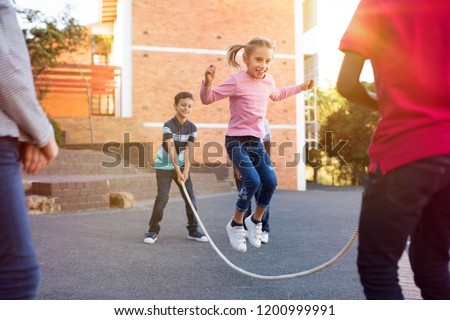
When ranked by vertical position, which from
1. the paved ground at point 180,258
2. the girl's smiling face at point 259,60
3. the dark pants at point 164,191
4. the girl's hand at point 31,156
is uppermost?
the girl's smiling face at point 259,60

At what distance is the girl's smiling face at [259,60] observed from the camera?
8.51 ft

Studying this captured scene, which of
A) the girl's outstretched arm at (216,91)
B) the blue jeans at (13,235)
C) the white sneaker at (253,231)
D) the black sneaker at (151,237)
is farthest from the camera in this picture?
the black sneaker at (151,237)

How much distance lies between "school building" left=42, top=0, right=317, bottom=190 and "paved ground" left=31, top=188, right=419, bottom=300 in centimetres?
47

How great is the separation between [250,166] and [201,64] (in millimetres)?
1005

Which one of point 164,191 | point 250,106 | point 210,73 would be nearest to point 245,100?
point 250,106

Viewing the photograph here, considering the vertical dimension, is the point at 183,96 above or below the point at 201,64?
below

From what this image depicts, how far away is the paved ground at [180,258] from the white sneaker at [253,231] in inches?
6.5

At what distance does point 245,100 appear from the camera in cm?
273

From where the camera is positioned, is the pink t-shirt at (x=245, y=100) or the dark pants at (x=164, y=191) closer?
the pink t-shirt at (x=245, y=100)

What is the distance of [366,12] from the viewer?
49.6 inches

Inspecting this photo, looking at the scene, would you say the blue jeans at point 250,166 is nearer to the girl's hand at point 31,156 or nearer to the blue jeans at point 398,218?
the blue jeans at point 398,218

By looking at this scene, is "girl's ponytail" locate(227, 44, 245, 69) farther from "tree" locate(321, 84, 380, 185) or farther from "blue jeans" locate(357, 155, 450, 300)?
"blue jeans" locate(357, 155, 450, 300)

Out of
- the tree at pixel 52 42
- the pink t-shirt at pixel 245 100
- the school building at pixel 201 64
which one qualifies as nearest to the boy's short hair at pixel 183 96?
the school building at pixel 201 64

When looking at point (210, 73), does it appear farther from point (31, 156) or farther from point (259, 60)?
point (31, 156)
